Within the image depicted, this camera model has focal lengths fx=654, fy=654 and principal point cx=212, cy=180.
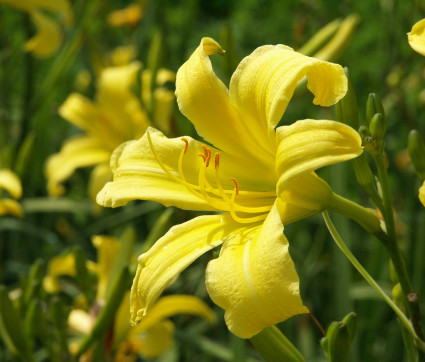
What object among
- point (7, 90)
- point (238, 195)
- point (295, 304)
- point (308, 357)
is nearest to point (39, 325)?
point (238, 195)

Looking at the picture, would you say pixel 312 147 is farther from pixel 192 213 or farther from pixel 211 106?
pixel 192 213

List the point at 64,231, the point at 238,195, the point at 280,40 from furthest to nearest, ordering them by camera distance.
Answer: the point at 280,40 → the point at 64,231 → the point at 238,195

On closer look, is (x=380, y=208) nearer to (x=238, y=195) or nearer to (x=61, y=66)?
(x=238, y=195)

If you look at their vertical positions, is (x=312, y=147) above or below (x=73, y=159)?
above

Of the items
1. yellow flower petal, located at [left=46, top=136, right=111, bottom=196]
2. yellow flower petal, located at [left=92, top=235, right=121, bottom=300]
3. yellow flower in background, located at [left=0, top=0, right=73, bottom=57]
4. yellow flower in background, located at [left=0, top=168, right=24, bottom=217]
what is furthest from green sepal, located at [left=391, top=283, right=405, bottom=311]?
yellow flower in background, located at [left=0, top=0, right=73, bottom=57]

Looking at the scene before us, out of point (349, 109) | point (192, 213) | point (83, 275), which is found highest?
point (349, 109)

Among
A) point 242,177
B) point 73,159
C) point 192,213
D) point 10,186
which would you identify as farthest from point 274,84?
point 73,159

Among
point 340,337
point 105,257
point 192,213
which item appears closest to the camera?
point 340,337

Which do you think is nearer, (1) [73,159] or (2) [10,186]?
(2) [10,186]
